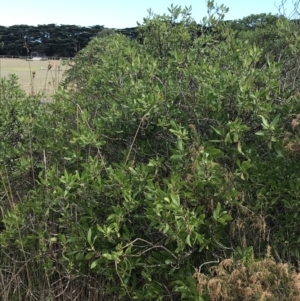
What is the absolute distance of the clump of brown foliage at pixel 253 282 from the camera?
210 centimetres

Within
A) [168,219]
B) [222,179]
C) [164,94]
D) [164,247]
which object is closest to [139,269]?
[164,247]

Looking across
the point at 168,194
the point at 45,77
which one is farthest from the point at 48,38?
the point at 168,194

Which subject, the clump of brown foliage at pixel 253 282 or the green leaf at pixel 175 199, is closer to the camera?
the clump of brown foliage at pixel 253 282

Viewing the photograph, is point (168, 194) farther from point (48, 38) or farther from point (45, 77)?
point (48, 38)

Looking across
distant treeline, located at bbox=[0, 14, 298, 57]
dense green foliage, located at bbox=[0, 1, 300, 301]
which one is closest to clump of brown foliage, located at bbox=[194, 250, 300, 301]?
dense green foliage, located at bbox=[0, 1, 300, 301]

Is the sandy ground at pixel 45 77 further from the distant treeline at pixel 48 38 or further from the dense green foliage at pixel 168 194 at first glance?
the dense green foliage at pixel 168 194

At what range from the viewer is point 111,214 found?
249 centimetres

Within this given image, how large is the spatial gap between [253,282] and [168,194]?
575 mm

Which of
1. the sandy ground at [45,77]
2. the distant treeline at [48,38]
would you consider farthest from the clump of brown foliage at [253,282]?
the distant treeline at [48,38]

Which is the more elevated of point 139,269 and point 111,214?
point 111,214

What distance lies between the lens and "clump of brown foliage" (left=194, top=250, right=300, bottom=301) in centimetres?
210

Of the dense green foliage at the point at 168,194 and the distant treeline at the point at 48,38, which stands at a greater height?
the distant treeline at the point at 48,38

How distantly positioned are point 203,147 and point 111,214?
61 cm

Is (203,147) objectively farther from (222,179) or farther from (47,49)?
(47,49)
